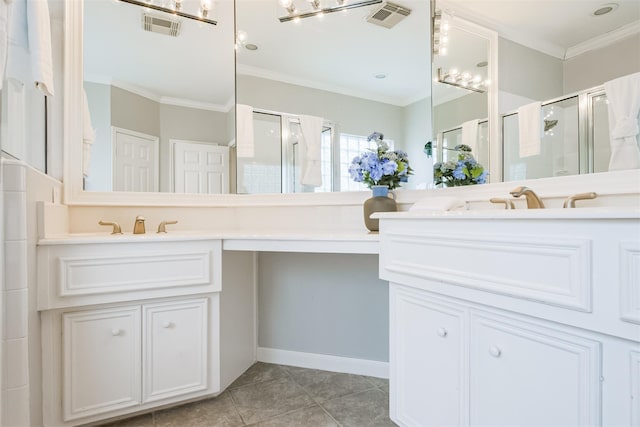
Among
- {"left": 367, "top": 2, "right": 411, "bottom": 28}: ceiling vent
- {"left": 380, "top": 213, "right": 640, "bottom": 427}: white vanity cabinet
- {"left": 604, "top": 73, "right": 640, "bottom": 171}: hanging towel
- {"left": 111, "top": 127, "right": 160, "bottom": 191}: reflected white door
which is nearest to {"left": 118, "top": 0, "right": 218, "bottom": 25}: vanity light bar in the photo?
{"left": 111, "top": 127, "right": 160, "bottom": 191}: reflected white door

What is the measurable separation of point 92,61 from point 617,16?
2404 mm

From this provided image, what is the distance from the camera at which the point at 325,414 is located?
1.61m

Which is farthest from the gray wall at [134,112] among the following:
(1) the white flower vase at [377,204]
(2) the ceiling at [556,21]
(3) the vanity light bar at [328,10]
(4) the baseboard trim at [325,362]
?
(2) the ceiling at [556,21]

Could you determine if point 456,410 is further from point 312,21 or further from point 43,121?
point 43,121

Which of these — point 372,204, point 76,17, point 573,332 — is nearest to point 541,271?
point 573,332

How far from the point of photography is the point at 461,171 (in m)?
1.67

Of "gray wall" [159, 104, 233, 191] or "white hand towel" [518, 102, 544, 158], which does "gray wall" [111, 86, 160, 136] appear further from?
"white hand towel" [518, 102, 544, 158]

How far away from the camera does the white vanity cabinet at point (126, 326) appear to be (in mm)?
1345

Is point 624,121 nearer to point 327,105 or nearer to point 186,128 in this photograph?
point 327,105

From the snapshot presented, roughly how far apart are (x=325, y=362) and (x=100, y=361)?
121 centimetres

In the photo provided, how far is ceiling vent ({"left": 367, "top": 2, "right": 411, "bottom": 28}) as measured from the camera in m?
1.88

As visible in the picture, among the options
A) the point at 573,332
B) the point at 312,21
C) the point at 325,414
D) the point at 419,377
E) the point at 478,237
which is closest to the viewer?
the point at 573,332

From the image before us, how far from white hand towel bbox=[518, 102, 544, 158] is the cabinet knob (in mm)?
848

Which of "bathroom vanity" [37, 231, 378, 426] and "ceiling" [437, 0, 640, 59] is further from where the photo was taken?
"bathroom vanity" [37, 231, 378, 426]
